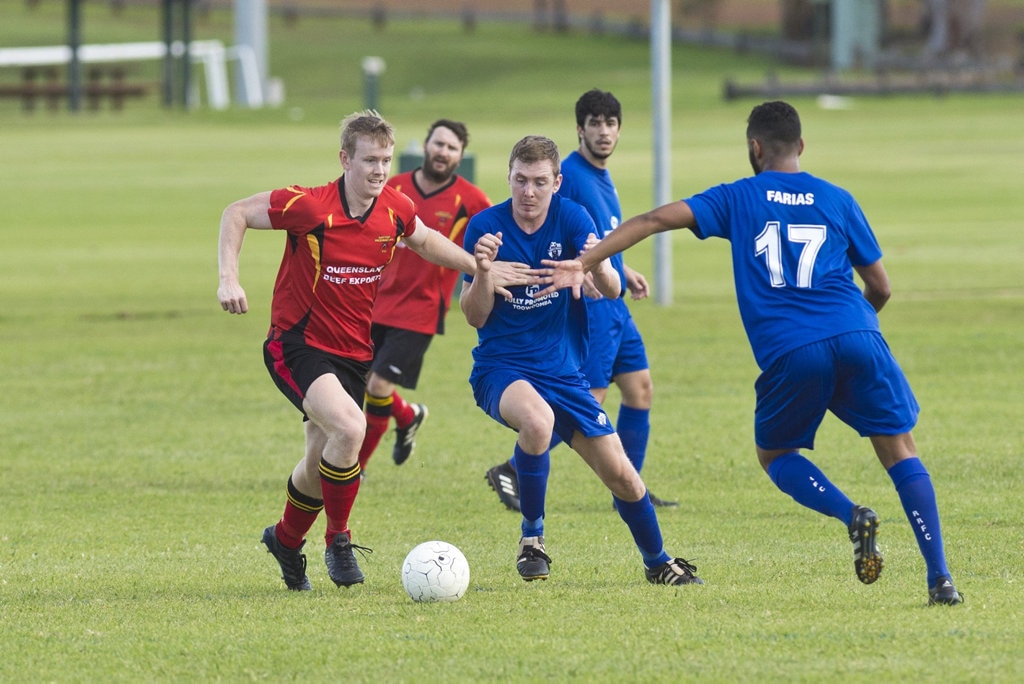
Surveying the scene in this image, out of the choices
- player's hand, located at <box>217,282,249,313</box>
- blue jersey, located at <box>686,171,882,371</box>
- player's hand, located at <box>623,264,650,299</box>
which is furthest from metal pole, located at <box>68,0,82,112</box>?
blue jersey, located at <box>686,171,882,371</box>

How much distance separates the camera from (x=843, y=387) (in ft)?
22.2

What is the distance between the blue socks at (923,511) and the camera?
6.60m

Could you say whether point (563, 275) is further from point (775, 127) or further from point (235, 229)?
point (235, 229)

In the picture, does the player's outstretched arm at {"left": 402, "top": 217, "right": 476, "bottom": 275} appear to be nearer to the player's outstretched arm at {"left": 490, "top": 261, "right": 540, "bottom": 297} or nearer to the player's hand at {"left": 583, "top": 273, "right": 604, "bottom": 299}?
the player's outstretched arm at {"left": 490, "top": 261, "right": 540, "bottom": 297}

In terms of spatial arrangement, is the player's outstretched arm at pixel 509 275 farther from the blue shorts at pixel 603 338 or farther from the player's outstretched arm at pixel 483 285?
the blue shorts at pixel 603 338

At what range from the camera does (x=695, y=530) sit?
8.81 metres

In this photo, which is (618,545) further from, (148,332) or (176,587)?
(148,332)

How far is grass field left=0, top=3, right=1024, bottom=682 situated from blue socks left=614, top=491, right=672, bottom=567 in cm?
20

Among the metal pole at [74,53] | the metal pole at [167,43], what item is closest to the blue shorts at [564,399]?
the metal pole at [74,53]

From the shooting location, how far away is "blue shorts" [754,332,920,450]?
6652 millimetres

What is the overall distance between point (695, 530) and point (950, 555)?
147 cm

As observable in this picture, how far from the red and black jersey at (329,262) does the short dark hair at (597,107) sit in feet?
7.01

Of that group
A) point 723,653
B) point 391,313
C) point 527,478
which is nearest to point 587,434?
point 527,478

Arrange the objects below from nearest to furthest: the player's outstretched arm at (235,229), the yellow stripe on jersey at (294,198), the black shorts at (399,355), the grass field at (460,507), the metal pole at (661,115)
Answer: the grass field at (460,507)
the player's outstretched arm at (235,229)
the yellow stripe on jersey at (294,198)
the black shorts at (399,355)
the metal pole at (661,115)
